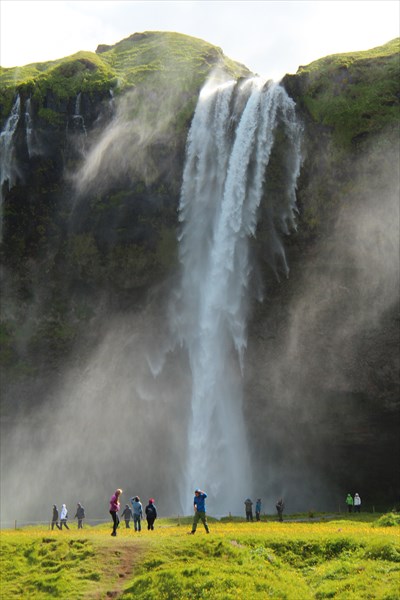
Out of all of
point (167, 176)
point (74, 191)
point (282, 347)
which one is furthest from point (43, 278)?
point (282, 347)

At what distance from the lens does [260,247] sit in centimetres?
5253

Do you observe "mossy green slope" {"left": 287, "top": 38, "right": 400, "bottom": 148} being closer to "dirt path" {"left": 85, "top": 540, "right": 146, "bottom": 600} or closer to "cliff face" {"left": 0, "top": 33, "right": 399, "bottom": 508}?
"cliff face" {"left": 0, "top": 33, "right": 399, "bottom": 508}

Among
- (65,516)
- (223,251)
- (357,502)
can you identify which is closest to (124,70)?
(223,251)

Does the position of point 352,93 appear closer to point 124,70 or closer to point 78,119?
point 78,119

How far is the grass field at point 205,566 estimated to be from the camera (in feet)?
58.9

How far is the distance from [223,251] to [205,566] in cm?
3609

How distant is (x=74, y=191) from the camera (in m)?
58.6

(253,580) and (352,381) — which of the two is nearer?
(253,580)

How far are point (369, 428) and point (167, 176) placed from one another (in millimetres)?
27480

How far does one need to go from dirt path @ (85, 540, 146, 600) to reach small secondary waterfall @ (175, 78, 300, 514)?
84.5 ft

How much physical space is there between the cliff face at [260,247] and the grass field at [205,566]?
25973mm

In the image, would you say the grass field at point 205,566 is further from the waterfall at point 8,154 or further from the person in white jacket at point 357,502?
the waterfall at point 8,154

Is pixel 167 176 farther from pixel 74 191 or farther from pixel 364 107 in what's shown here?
pixel 364 107

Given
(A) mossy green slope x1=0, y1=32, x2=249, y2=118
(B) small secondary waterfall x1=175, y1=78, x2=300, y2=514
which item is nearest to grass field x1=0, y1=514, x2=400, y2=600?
(B) small secondary waterfall x1=175, y1=78, x2=300, y2=514
